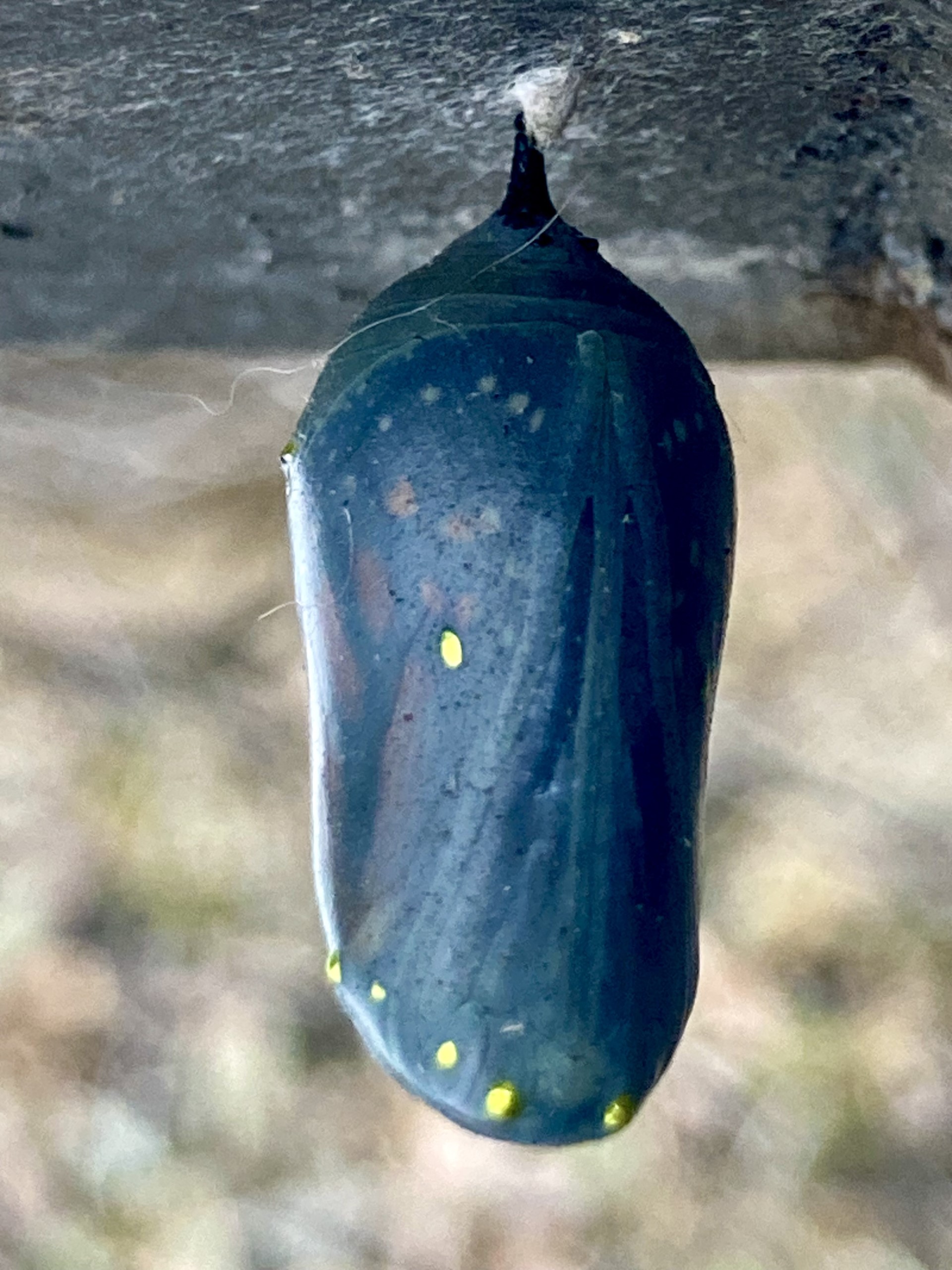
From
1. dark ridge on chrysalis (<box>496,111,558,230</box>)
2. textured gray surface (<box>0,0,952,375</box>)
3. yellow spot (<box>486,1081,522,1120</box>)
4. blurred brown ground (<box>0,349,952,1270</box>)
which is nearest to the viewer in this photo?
yellow spot (<box>486,1081,522,1120</box>)

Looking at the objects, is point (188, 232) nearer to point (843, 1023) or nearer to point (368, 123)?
point (368, 123)

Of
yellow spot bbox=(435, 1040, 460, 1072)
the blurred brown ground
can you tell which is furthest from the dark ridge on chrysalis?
the blurred brown ground

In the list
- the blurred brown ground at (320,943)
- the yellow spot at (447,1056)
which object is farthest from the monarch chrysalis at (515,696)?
the blurred brown ground at (320,943)

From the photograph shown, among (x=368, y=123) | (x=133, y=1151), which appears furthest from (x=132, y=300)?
(x=133, y=1151)

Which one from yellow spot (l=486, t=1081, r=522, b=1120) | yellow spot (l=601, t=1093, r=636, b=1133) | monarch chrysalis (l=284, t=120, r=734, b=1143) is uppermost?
monarch chrysalis (l=284, t=120, r=734, b=1143)

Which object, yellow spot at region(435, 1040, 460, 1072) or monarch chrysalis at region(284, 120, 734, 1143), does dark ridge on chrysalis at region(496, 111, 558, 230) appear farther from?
yellow spot at region(435, 1040, 460, 1072)

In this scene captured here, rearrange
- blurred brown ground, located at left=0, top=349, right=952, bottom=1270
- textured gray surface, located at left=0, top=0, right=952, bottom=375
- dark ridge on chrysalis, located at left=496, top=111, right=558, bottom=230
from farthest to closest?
blurred brown ground, located at left=0, top=349, right=952, bottom=1270
textured gray surface, located at left=0, top=0, right=952, bottom=375
dark ridge on chrysalis, located at left=496, top=111, right=558, bottom=230

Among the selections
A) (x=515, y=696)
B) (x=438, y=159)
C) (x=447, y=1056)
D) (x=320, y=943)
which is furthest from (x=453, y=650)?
(x=320, y=943)
